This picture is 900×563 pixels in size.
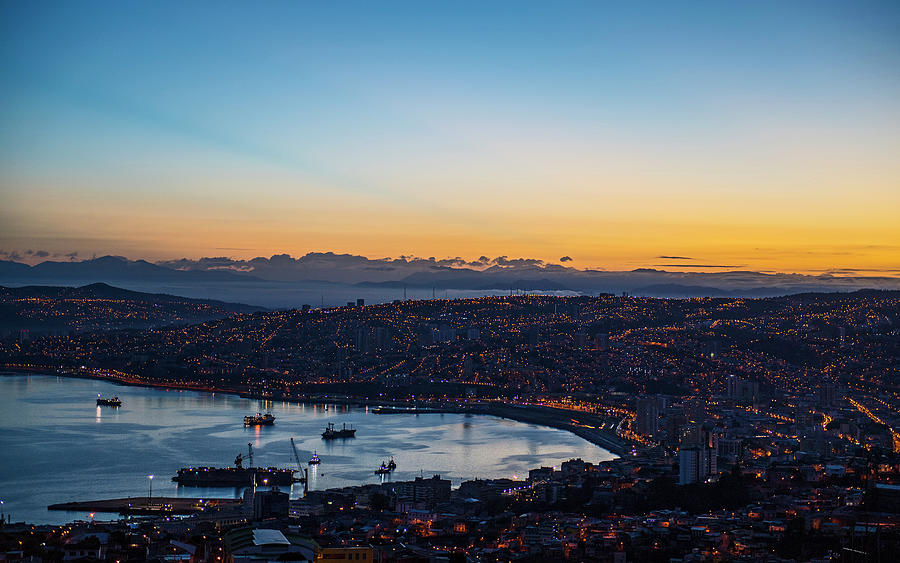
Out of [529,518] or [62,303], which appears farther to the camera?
[62,303]

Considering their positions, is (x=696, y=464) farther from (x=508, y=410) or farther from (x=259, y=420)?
(x=508, y=410)

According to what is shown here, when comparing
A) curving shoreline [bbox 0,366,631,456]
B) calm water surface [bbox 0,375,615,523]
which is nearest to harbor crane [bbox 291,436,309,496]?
calm water surface [bbox 0,375,615,523]

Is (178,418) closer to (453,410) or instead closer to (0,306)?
(453,410)

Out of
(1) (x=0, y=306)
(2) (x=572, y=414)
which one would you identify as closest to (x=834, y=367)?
(2) (x=572, y=414)

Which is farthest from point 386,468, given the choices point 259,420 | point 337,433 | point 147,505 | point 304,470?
point 259,420

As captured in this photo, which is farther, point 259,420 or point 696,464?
point 259,420

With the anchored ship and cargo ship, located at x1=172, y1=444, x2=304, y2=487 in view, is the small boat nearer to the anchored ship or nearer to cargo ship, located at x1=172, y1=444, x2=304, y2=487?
cargo ship, located at x1=172, y1=444, x2=304, y2=487

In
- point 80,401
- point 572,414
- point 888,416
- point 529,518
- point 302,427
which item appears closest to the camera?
point 529,518
